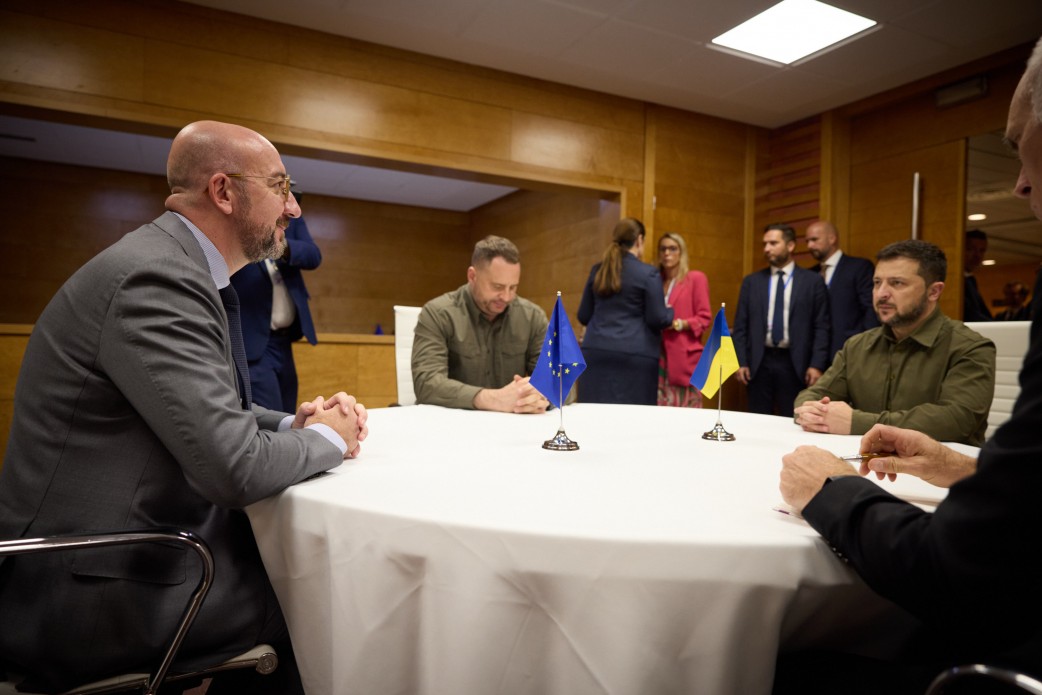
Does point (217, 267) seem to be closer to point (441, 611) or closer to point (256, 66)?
point (441, 611)

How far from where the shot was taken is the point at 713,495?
1077 mm

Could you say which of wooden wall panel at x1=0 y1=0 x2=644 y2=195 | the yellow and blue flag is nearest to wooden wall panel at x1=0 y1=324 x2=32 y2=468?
wooden wall panel at x1=0 y1=0 x2=644 y2=195

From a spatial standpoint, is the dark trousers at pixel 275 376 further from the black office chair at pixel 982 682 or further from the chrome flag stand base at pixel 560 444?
the black office chair at pixel 982 682

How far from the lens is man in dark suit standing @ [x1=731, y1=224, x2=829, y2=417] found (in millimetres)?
4680

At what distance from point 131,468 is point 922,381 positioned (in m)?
2.13

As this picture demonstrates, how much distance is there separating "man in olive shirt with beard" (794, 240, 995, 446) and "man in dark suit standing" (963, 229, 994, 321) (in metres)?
3.24

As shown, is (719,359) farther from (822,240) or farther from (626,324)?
(822,240)

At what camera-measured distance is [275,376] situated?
10.5 feet

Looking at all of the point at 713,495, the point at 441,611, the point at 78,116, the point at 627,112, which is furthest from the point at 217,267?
the point at 627,112

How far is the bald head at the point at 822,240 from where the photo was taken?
5.04 metres

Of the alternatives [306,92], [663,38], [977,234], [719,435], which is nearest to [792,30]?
[663,38]

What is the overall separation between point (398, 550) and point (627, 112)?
544 cm

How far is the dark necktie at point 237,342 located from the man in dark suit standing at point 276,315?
154 centimetres

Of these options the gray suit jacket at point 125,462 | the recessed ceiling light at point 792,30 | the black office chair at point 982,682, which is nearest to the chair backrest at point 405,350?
the gray suit jacket at point 125,462
